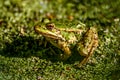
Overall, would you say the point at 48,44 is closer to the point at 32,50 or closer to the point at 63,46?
the point at 32,50

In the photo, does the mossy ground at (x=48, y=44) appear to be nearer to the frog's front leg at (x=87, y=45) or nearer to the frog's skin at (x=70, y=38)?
the frog's skin at (x=70, y=38)

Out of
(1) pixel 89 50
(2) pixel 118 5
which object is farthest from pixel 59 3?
(1) pixel 89 50

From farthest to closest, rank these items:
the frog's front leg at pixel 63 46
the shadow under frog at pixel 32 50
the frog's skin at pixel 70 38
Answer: the shadow under frog at pixel 32 50, the frog's front leg at pixel 63 46, the frog's skin at pixel 70 38

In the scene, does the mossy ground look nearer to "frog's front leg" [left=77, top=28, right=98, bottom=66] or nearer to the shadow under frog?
the shadow under frog

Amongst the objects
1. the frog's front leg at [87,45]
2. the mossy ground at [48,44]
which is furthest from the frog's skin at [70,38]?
the mossy ground at [48,44]

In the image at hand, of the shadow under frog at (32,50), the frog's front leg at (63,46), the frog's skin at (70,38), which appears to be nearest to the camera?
the frog's skin at (70,38)

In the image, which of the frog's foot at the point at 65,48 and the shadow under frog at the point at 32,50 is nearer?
the frog's foot at the point at 65,48

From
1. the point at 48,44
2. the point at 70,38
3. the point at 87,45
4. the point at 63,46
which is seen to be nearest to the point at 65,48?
the point at 63,46
